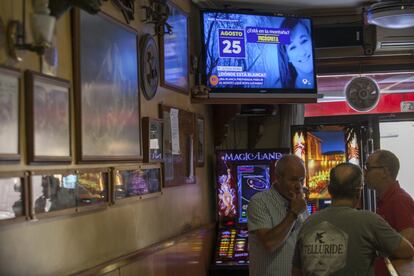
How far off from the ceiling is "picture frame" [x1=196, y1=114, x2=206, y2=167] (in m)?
1.11

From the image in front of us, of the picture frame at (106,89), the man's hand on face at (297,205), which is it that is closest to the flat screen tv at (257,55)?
the picture frame at (106,89)

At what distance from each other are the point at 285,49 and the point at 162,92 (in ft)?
5.95

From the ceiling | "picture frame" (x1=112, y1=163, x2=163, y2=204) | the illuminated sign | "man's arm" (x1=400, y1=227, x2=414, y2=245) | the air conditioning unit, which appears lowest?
"man's arm" (x1=400, y1=227, x2=414, y2=245)


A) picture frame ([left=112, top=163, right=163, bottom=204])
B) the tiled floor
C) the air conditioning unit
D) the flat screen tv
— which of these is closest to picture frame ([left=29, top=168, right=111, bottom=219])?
picture frame ([left=112, top=163, right=163, bottom=204])

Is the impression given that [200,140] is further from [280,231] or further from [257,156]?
[280,231]

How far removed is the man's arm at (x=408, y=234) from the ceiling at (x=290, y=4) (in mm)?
3066

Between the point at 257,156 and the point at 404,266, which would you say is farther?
the point at 257,156

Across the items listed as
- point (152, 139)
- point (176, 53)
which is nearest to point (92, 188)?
point (152, 139)

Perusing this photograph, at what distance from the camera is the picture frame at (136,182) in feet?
10.8
